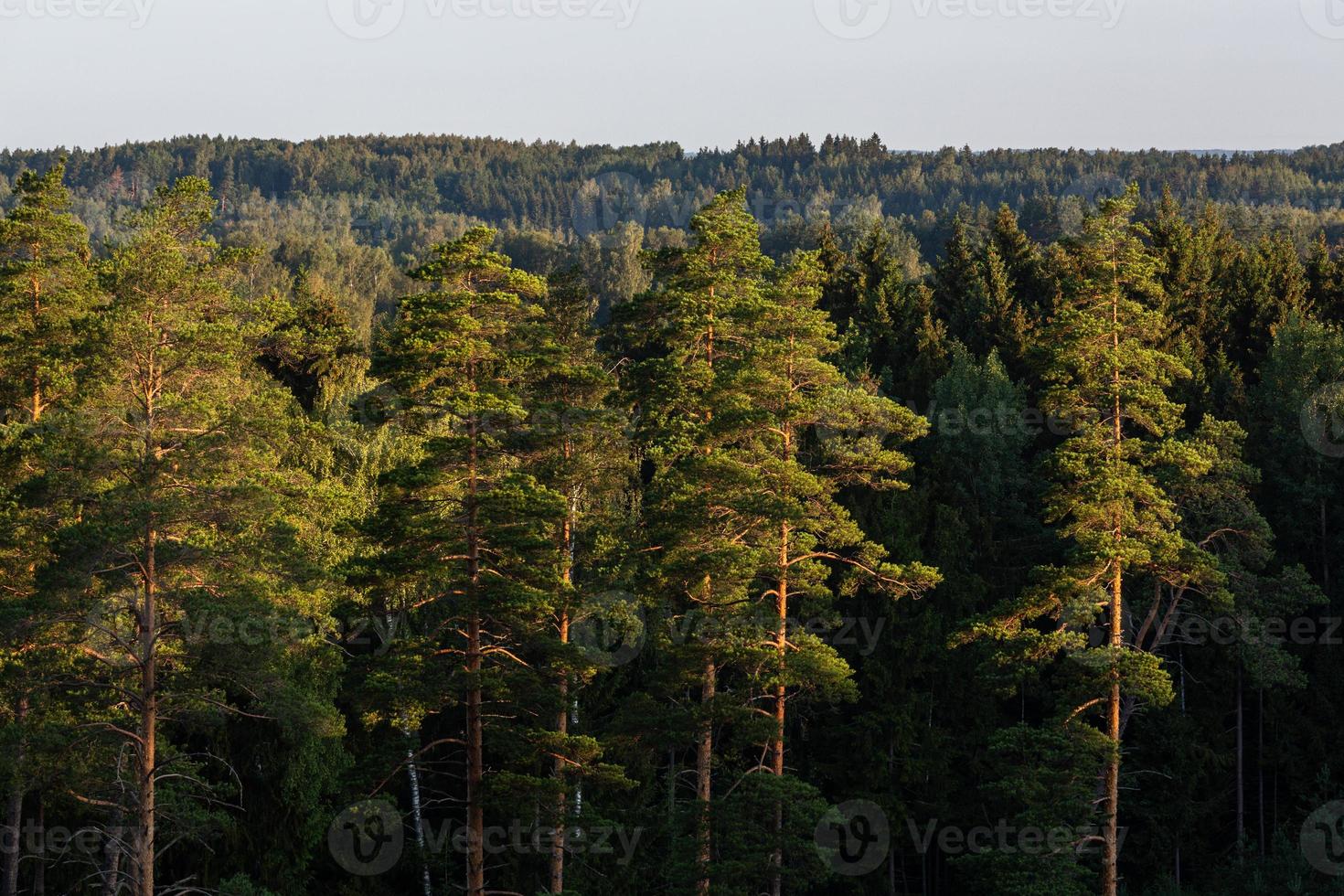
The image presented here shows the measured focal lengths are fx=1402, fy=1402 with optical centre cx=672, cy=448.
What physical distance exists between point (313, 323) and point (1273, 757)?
3852cm

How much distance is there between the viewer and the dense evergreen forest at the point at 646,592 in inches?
988

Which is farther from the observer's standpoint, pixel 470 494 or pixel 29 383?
pixel 29 383

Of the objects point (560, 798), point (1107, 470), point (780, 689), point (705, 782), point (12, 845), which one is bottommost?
point (12, 845)

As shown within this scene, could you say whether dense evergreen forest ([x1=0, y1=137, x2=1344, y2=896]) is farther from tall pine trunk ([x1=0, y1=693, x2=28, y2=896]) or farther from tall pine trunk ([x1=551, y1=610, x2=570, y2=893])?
tall pine trunk ([x1=551, y1=610, x2=570, y2=893])

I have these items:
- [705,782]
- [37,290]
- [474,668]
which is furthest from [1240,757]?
[37,290]

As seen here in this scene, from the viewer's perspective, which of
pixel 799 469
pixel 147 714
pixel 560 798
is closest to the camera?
pixel 147 714

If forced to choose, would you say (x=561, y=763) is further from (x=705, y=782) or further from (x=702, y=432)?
(x=702, y=432)

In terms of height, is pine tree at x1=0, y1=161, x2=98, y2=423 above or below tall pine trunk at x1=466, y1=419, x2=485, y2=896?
above

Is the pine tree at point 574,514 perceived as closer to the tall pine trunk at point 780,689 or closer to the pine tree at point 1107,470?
the tall pine trunk at point 780,689

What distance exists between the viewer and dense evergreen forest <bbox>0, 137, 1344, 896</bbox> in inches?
988

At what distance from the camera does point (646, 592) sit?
3097 cm

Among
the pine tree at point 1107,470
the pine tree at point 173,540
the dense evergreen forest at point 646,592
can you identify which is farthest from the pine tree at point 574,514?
the pine tree at point 1107,470

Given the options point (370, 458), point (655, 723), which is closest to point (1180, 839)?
point (655, 723)

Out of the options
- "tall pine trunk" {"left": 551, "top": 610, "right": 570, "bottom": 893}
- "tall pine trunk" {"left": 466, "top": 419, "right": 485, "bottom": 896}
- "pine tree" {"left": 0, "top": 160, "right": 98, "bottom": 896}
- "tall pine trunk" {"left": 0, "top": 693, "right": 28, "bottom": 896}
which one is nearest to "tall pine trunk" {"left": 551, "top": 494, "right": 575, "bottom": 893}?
"tall pine trunk" {"left": 551, "top": 610, "right": 570, "bottom": 893}
